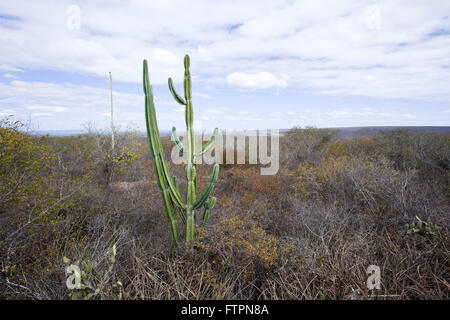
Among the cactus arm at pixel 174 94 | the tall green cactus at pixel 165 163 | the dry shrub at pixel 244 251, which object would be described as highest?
the cactus arm at pixel 174 94

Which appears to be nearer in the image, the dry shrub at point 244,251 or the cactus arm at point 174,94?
the dry shrub at point 244,251

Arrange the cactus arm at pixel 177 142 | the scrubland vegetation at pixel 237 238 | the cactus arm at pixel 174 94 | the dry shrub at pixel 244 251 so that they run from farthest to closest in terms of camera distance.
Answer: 1. the cactus arm at pixel 177 142
2. the cactus arm at pixel 174 94
3. the dry shrub at pixel 244 251
4. the scrubland vegetation at pixel 237 238

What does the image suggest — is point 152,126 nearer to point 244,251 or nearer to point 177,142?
point 177,142

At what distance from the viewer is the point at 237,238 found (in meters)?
2.95

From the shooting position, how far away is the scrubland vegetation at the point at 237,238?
2250 mm

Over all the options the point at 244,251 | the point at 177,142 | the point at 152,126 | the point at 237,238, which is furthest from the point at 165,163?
the point at 244,251

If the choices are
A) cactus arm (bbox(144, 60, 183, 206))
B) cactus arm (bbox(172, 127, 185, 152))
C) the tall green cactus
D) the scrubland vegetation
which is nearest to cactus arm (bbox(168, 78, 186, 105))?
the tall green cactus

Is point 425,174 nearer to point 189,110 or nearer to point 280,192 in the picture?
point 280,192

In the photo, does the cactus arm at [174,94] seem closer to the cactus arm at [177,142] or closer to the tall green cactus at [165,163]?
the tall green cactus at [165,163]

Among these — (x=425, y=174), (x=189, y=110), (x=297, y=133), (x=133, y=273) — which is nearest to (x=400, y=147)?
(x=425, y=174)

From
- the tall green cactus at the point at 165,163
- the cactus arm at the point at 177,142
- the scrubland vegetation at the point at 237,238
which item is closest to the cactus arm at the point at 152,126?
the tall green cactus at the point at 165,163

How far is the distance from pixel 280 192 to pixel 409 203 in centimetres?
263

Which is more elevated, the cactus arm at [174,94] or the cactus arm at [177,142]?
the cactus arm at [174,94]

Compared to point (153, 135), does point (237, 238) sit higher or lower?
lower
